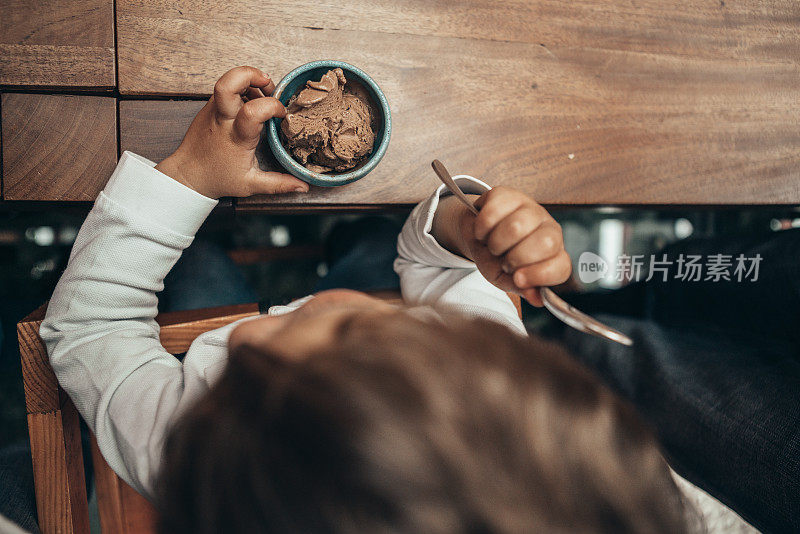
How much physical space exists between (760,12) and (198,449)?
3.30 feet

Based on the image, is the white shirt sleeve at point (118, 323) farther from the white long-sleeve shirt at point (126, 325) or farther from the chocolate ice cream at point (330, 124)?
the chocolate ice cream at point (330, 124)

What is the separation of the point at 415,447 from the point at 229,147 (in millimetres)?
418

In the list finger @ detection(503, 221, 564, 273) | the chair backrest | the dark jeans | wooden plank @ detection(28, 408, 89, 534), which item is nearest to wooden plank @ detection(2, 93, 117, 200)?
the chair backrest

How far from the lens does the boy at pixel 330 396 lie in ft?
1.09

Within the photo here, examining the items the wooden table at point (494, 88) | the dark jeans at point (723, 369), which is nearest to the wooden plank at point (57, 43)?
the wooden table at point (494, 88)

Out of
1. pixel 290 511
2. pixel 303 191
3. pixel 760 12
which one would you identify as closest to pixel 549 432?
pixel 290 511

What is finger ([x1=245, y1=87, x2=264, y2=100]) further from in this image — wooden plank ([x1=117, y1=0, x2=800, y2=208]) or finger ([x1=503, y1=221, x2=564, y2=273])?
finger ([x1=503, y1=221, x2=564, y2=273])

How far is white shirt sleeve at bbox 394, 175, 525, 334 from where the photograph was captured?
62cm

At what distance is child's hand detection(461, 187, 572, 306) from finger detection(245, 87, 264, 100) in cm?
31

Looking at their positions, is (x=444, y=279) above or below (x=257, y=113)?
below

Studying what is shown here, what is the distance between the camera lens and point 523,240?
0.46 metres

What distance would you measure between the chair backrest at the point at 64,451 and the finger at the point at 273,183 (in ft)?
0.56

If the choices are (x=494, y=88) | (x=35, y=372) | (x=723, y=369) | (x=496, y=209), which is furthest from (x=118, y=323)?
(x=723, y=369)

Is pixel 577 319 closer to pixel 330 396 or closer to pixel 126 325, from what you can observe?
pixel 330 396
